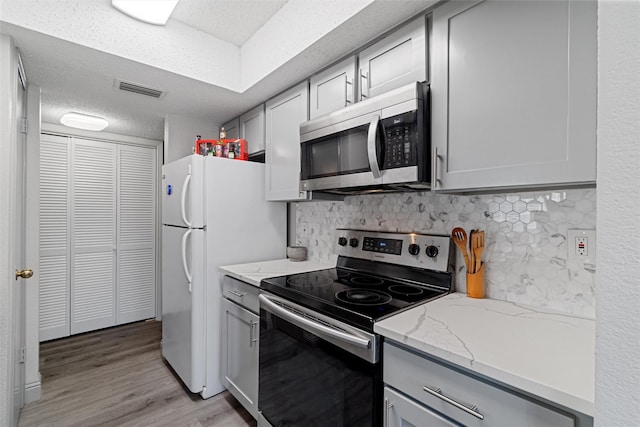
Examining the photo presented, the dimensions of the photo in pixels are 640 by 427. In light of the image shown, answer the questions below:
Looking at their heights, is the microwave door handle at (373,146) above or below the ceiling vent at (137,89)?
below

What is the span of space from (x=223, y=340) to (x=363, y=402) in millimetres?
1348

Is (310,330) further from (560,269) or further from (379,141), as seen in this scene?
(560,269)

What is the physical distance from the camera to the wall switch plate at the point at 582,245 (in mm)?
1135

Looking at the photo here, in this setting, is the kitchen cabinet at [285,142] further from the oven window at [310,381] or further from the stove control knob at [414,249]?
the oven window at [310,381]

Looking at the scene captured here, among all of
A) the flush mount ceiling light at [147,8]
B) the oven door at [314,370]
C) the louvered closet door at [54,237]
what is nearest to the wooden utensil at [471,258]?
the oven door at [314,370]

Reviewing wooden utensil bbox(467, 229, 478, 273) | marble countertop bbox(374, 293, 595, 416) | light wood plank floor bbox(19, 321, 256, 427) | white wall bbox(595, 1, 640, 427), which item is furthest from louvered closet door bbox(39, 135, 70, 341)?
white wall bbox(595, 1, 640, 427)

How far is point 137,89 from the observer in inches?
87.1

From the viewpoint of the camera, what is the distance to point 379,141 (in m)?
1.42

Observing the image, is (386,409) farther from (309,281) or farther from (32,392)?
(32,392)

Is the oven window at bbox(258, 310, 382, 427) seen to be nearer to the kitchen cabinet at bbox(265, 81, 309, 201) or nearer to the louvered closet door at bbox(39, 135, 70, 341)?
the kitchen cabinet at bbox(265, 81, 309, 201)

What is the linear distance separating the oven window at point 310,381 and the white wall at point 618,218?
73 centimetres

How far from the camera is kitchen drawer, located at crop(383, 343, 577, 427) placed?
0.76 metres

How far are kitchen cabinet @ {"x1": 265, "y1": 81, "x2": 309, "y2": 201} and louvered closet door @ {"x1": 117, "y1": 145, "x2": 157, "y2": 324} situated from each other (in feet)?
6.79

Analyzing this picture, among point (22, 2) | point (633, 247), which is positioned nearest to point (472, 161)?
point (633, 247)
